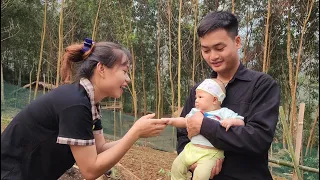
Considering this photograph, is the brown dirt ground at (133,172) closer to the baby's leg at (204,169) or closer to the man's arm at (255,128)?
the baby's leg at (204,169)

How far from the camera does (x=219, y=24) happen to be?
1.50 m

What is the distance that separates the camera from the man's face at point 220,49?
1487 millimetres

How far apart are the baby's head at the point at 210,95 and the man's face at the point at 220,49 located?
2.9 inches

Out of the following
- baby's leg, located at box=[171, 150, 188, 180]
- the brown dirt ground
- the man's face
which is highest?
the man's face

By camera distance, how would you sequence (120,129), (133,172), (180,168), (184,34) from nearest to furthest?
(180,168) < (133,172) < (184,34) < (120,129)

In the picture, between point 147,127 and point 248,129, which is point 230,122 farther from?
point 147,127

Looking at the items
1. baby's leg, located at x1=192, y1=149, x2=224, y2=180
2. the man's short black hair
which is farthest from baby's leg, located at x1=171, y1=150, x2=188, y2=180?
the man's short black hair

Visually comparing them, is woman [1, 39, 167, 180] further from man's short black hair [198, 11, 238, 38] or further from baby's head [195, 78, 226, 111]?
man's short black hair [198, 11, 238, 38]

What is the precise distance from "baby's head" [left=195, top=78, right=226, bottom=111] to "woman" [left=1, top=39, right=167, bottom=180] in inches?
8.0

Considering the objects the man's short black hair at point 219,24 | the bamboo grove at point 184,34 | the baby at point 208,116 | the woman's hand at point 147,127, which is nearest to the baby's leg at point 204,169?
the baby at point 208,116

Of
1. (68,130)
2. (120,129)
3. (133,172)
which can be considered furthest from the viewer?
(120,129)

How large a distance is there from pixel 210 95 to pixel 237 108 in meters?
0.12

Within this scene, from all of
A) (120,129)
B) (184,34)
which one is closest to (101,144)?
(184,34)

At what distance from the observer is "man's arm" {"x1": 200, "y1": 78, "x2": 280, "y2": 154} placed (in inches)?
51.6
